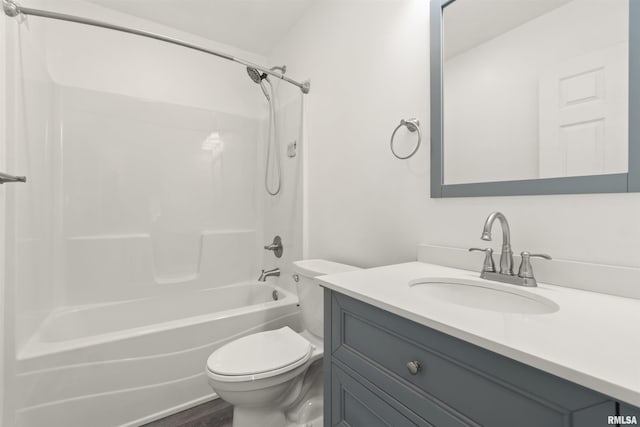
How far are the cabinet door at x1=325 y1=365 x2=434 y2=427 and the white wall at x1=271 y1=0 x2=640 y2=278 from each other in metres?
0.63

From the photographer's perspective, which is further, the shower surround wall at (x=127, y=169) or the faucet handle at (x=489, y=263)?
the shower surround wall at (x=127, y=169)

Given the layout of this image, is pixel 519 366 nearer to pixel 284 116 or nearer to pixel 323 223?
pixel 323 223

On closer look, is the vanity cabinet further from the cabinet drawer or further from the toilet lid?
the toilet lid

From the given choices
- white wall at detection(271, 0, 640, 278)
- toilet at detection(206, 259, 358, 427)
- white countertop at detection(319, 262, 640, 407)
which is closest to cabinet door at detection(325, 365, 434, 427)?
white countertop at detection(319, 262, 640, 407)

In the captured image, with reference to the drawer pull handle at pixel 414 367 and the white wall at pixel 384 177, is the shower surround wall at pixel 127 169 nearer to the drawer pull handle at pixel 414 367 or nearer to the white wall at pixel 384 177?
the white wall at pixel 384 177

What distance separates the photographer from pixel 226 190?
2.44 m

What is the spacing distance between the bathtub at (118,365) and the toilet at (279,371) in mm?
353

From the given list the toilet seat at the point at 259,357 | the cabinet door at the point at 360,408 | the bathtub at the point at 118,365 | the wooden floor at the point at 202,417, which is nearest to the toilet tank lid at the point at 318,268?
the toilet seat at the point at 259,357

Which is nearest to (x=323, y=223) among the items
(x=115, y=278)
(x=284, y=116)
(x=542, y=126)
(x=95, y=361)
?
(x=284, y=116)

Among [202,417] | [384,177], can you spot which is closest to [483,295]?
[384,177]

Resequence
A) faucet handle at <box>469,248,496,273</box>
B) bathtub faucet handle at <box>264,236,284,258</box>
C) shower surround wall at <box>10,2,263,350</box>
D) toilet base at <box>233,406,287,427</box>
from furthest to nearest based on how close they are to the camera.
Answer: bathtub faucet handle at <box>264,236,284,258</box>, shower surround wall at <box>10,2,263,350</box>, toilet base at <box>233,406,287,427</box>, faucet handle at <box>469,248,496,273</box>

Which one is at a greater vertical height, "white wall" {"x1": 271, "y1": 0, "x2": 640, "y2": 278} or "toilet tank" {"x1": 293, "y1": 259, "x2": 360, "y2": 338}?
"white wall" {"x1": 271, "y1": 0, "x2": 640, "y2": 278}

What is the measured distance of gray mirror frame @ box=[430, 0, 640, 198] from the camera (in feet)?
2.33

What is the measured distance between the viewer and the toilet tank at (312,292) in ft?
4.53
